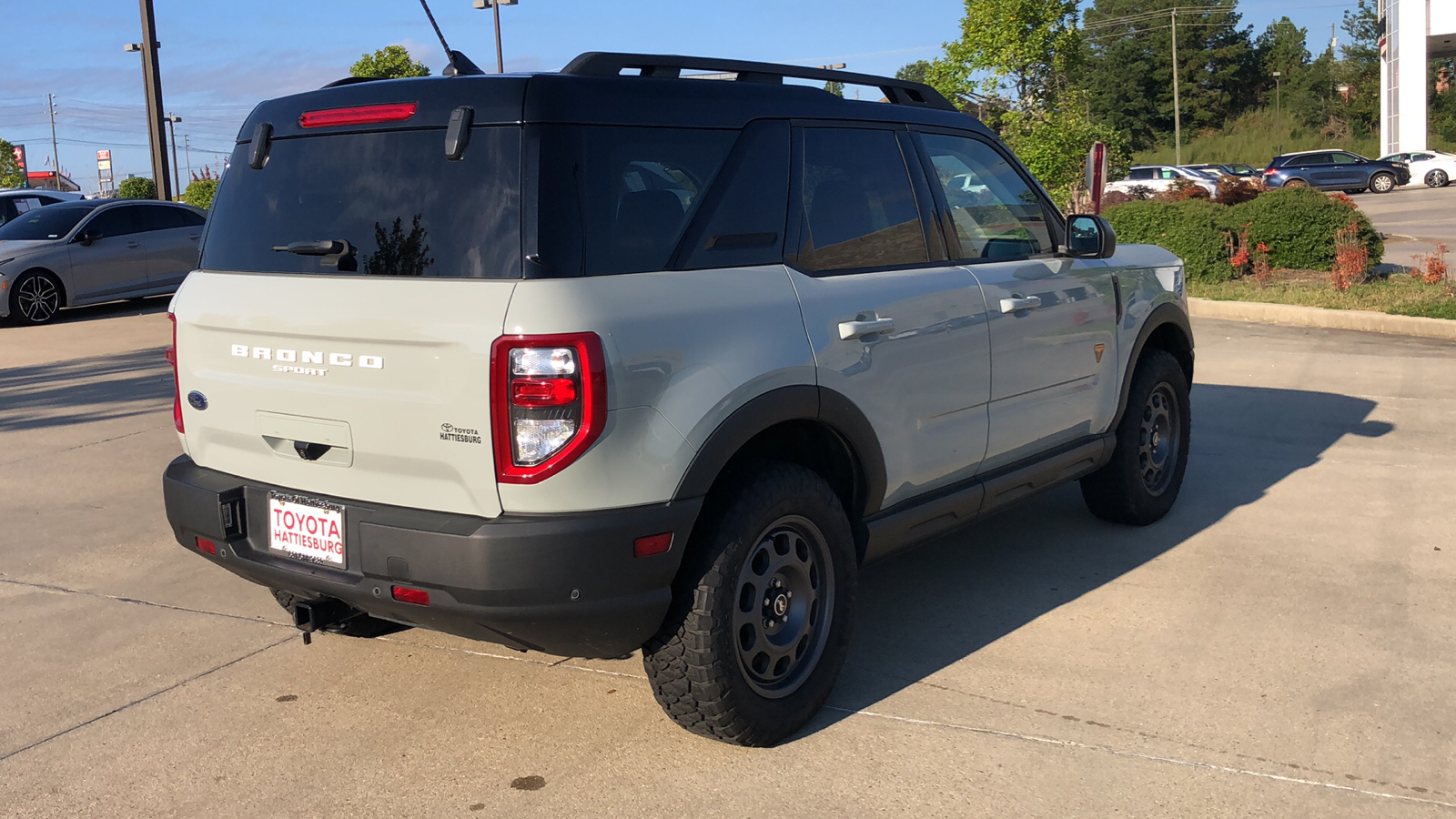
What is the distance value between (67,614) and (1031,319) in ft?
13.0

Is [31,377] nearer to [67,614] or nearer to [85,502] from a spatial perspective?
[85,502]

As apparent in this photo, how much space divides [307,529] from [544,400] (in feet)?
2.97

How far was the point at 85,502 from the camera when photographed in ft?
21.9

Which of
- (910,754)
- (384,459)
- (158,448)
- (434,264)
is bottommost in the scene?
(910,754)

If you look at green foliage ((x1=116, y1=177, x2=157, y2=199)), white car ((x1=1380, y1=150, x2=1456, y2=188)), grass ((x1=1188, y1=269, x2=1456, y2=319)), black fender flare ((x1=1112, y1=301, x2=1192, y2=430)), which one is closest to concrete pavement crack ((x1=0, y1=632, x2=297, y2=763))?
black fender flare ((x1=1112, y1=301, x2=1192, y2=430))

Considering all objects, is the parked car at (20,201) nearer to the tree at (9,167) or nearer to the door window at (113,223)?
the door window at (113,223)

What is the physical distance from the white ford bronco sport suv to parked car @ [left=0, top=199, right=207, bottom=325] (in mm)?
13050

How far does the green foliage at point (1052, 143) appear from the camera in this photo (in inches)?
740

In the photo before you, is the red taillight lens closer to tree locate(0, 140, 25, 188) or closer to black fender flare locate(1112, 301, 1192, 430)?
black fender flare locate(1112, 301, 1192, 430)

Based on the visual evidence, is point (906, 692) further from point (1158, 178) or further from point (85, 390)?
point (1158, 178)

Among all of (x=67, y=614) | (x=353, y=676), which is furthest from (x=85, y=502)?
(x=353, y=676)

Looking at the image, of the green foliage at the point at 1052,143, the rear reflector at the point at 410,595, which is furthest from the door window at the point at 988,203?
the green foliage at the point at 1052,143

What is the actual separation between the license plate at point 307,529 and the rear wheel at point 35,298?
44.4 feet

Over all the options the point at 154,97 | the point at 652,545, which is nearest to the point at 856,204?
the point at 652,545
